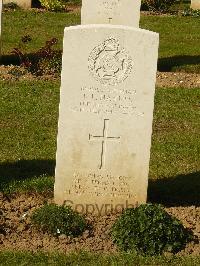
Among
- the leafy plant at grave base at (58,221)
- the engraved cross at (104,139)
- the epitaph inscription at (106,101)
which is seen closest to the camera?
the leafy plant at grave base at (58,221)

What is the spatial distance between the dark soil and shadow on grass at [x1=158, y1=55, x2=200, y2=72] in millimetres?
7688

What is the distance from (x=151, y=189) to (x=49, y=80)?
5312mm

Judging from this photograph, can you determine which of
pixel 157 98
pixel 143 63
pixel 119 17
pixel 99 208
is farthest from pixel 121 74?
pixel 119 17

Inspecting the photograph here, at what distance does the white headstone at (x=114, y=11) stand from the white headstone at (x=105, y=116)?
6.20 metres

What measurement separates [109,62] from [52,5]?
47.9 ft

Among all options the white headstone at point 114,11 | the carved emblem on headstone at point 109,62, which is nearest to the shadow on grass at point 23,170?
the carved emblem on headstone at point 109,62

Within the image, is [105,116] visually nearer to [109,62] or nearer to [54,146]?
[109,62]

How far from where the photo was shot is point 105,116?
7254 mm

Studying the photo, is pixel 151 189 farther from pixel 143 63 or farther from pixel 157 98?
pixel 157 98

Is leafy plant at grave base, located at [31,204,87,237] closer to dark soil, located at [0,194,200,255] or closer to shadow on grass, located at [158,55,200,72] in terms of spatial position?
dark soil, located at [0,194,200,255]

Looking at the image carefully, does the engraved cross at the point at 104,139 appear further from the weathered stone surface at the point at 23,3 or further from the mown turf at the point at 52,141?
the weathered stone surface at the point at 23,3

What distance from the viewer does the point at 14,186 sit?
8.07m

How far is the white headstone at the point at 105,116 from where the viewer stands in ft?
23.2

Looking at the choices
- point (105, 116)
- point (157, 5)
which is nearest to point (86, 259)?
point (105, 116)
